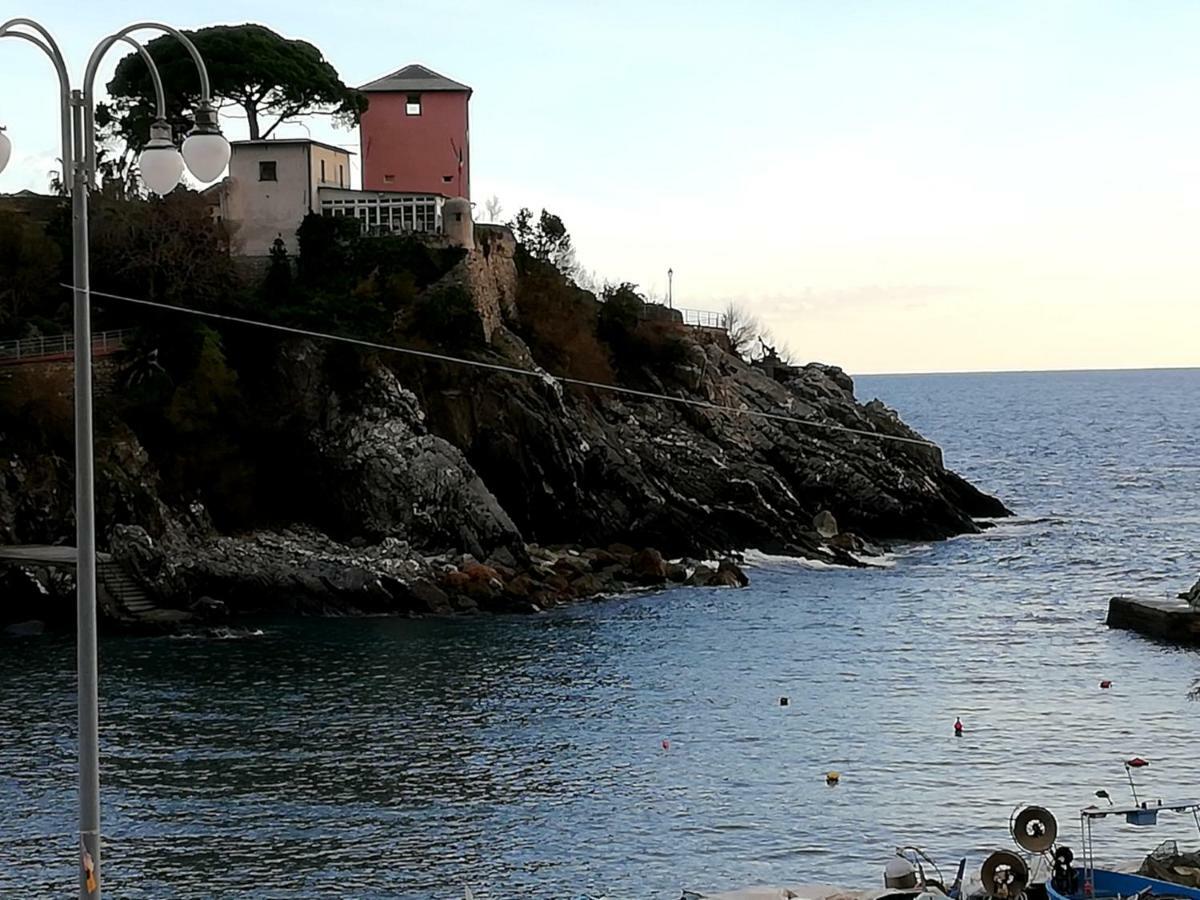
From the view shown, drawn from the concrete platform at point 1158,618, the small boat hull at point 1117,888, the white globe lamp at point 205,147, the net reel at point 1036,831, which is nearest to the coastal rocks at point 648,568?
the concrete platform at point 1158,618

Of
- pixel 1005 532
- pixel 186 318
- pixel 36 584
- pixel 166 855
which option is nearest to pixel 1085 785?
pixel 166 855

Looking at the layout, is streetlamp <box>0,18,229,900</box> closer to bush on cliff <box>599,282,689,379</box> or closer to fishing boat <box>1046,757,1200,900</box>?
fishing boat <box>1046,757,1200,900</box>

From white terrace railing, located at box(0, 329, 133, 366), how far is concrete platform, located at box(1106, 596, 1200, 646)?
1230 inches

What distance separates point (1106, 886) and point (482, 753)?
13.5 m

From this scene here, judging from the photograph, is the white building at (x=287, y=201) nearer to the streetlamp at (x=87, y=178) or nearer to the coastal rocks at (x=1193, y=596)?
the coastal rocks at (x=1193, y=596)

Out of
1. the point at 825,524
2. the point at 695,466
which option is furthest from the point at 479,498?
the point at 825,524

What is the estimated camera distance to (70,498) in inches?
1864

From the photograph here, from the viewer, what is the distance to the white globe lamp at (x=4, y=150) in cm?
1015

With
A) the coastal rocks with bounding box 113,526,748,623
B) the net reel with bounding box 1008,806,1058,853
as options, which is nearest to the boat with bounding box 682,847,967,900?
the net reel with bounding box 1008,806,1058,853

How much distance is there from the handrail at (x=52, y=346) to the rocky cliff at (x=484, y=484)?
3204mm

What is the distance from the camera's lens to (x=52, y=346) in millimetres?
50969

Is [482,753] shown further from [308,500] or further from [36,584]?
[308,500]

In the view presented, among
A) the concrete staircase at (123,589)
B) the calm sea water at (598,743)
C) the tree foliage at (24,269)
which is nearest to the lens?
the calm sea water at (598,743)

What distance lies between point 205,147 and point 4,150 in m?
1.28
